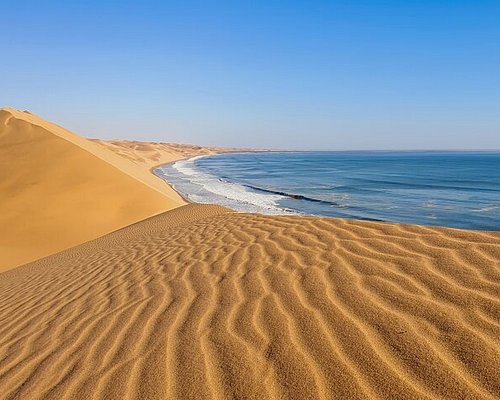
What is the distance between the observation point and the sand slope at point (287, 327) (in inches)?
76.6

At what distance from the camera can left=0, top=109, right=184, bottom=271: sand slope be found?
10.6 meters

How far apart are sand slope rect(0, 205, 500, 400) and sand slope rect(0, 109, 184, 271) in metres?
6.68

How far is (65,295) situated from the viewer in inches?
173

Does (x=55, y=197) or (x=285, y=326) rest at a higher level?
(x=285, y=326)

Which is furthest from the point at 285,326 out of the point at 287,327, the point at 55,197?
the point at 55,197

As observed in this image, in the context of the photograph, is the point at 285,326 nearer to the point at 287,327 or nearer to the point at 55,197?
the point at 287,327

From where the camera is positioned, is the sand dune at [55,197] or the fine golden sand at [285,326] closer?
the fine golden sand at [285,326]

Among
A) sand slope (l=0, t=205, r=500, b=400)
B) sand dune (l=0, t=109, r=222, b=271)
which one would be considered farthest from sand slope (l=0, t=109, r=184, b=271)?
sand slope (l=0, t=205, r=500, b=400)

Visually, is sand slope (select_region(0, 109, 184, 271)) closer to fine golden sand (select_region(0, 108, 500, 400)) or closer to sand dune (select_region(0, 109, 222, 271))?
sand dune (select_region(0, 109, 222, 271))

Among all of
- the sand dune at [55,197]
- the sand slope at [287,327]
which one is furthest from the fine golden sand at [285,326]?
the sand dune at [55,197]

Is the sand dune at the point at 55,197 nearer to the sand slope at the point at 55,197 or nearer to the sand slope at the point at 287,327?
the sand slope at the point at 55,197

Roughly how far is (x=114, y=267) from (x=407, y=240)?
13.0 ft

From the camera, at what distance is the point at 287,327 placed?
8.12 ft

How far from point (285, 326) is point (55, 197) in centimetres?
1179
